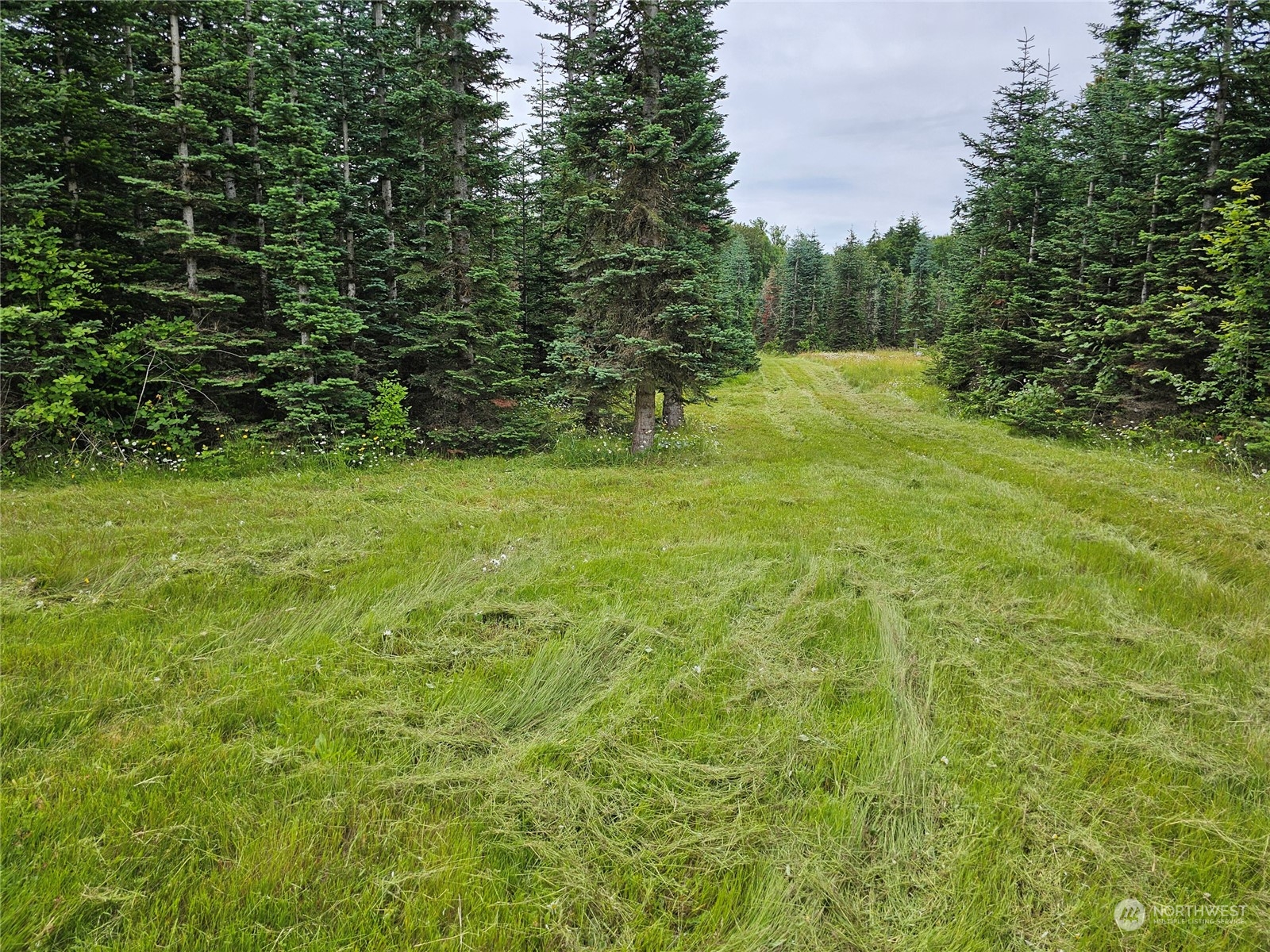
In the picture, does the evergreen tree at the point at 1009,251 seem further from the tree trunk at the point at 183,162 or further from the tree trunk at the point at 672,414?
the tree trunk at the point at 183,162

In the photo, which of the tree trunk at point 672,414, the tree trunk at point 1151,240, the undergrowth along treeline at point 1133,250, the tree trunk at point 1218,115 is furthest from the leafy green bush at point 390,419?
the tree trunk at point 1218,115

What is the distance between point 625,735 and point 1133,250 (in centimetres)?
1929

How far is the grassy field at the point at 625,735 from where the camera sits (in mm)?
2207

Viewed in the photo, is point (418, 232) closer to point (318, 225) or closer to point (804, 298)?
point (318, 225)

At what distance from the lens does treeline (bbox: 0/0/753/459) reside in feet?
28.7

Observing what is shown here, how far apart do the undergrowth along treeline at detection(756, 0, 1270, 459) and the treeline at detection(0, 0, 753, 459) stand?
9840 millimetres

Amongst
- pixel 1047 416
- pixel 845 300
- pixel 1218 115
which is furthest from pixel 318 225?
pixel 845 300

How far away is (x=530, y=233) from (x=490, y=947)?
19.7m

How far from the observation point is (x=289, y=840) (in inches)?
94.4

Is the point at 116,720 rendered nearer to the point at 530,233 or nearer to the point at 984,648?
the point at 984,648

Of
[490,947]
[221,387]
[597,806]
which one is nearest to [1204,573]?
[597,806]

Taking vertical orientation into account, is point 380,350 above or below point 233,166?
below

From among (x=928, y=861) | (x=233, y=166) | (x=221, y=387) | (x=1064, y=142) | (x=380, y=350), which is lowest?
(x=928, y=861)

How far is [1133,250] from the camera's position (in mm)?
14305
